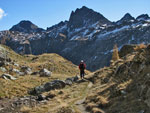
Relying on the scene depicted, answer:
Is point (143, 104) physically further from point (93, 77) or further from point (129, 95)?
point (93, 77)

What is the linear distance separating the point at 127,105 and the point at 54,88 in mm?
13719

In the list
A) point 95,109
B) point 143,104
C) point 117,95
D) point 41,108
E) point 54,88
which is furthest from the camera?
point 54,88

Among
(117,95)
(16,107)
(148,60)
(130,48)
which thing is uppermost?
(130,48)

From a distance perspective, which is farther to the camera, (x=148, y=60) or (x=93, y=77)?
(x=93, y=77)

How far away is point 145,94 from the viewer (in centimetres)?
1183

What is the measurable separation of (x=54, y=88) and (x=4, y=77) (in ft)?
33.9

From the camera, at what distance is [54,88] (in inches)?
961

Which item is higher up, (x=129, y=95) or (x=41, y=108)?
(x=129, y=95)

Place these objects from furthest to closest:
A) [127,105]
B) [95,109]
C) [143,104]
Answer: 1. [95,109]
2. [127,105]
3. [143,104]

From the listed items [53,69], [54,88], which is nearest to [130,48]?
[54,88]

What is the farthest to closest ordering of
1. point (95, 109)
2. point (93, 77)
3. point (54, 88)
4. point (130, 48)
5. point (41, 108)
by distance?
point (130, 48)
point (93, 77)
point (54, 88)
point (41, 108)
point (95, 109)

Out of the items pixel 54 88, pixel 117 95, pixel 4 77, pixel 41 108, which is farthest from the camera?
pixel 4 77

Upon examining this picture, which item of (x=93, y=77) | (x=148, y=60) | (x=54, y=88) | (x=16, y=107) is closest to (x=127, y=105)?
(x=148, y=60)

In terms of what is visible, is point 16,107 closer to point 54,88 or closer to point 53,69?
point 54,88
